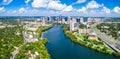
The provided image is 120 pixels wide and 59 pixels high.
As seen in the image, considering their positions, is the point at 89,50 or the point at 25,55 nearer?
the point at 25,55

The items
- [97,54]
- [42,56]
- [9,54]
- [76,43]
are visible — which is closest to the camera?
[42,56]

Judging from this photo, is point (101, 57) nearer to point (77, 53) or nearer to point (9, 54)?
point (77, 53)

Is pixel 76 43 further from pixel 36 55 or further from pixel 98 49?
pixel 36 55

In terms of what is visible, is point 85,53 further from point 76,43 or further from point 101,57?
point 76,43

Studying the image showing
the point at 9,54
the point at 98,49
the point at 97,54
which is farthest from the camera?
the point at 98,49

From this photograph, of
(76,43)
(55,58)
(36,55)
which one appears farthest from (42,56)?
(76,43)

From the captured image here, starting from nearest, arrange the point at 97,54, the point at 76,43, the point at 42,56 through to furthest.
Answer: the point at 42,56 → the point at 97,54 → the point at 76,43

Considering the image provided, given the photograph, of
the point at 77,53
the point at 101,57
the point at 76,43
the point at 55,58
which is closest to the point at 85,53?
the point at 77,53

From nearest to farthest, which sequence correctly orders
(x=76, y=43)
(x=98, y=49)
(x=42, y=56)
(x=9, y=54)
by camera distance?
(x=42, y=56)
(x=9, y=54)
(x=98, y=49)
(x=76, y=43)

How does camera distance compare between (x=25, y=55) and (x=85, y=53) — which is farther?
(x=85, y=53)
